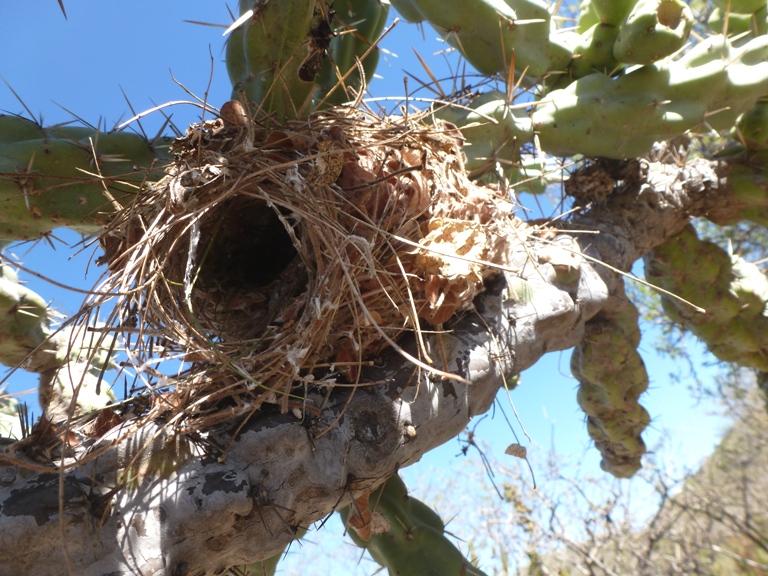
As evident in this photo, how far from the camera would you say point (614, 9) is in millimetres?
2043

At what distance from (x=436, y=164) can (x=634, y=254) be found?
1186 millimetres

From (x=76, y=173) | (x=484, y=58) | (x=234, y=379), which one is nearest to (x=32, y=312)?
(x=76, y=173)

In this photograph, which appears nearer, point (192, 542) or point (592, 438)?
point (192, 542)

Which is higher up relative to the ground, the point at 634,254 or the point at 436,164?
the point at 436,164

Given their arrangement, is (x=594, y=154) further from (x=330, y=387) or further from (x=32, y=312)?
(x=32, y=312)

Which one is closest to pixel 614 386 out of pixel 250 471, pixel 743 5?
pixel 743 5

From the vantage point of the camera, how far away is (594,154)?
202 cm

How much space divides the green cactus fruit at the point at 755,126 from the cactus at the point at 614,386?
84 centimetres

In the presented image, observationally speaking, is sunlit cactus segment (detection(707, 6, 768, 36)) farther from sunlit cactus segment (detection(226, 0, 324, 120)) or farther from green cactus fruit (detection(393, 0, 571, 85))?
sunlit cactus segment (detection(226, 0, 324, 120))

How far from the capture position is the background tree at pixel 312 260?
3.65ft

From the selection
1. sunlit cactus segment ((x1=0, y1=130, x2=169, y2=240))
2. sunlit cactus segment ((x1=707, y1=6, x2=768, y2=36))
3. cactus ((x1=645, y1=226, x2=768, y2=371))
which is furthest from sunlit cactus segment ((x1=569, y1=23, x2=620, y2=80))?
sunlit cactus segment ((x1=0, y1=130, x2=169, y2=240))

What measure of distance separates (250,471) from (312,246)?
50 centimetres

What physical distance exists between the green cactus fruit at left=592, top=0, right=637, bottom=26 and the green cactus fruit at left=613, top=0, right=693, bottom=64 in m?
0.16

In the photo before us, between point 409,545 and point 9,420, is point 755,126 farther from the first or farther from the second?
point 9,420
